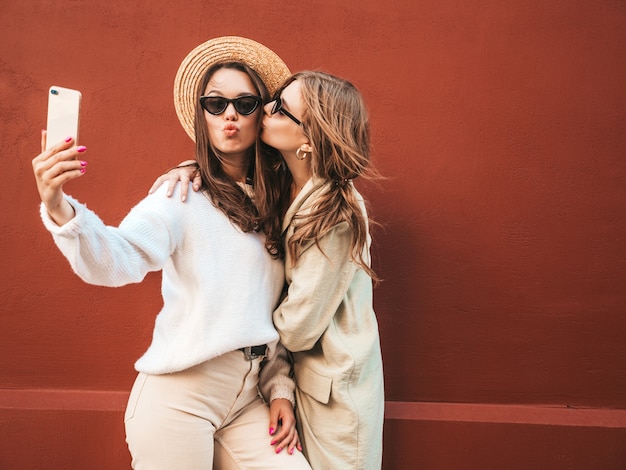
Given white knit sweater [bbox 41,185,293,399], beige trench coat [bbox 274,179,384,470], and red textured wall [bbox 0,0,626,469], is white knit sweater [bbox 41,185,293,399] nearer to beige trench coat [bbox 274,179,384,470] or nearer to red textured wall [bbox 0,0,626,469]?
beige trench coat [bbox 274,179,384,470]

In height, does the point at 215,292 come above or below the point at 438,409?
above

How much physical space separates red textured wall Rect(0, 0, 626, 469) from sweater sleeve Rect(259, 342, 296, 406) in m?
0.72

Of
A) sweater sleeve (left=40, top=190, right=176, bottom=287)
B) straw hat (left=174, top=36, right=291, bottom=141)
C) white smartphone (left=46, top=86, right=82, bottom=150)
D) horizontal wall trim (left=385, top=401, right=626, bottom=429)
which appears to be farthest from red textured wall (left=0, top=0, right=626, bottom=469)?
white smartphone (left=46, top=86, right=82, bottom=150)

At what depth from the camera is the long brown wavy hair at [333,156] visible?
1.88 meters

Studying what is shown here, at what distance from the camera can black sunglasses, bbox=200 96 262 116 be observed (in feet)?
6.33

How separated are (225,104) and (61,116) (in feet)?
2.33

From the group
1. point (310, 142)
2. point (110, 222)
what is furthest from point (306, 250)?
point (110, 222)

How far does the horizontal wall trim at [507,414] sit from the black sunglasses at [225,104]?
1566 millimetres

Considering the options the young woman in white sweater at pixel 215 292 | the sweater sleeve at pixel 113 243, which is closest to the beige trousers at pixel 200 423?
the young woman in white sweater at pixel 215 292

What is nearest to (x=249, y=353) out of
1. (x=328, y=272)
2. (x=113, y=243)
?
(x=328, y=272)

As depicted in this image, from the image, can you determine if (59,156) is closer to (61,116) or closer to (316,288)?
(61,116)

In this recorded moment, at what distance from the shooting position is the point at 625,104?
102 inches

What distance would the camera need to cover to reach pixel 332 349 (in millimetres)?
1985

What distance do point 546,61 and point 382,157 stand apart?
2.98 feet
